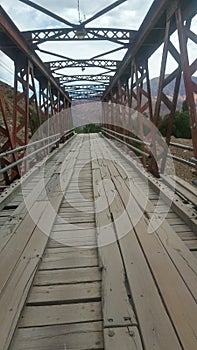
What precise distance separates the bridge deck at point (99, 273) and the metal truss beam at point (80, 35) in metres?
4.31

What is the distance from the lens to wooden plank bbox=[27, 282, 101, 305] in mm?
1913

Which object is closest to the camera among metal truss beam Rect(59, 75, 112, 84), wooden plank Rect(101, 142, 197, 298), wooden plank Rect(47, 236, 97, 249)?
wooden plank Rect(101, 142, 197, 298)

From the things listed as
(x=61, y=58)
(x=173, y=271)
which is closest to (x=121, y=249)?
(x=173, y=271)

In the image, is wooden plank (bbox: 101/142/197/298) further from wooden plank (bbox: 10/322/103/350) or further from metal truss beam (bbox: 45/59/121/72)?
metal truss beam (bbox: 45/59/121/72)

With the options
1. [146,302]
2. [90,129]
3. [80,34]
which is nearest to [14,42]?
[80,34]

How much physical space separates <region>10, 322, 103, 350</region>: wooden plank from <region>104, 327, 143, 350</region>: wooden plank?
52mm

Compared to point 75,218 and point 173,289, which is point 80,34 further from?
point 173,289

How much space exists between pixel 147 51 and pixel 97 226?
5.04 m

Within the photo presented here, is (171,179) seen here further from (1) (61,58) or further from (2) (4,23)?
(1) (61,58)

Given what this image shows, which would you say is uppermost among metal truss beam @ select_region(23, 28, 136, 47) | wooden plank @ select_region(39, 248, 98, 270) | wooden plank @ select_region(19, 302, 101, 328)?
metal truss beam @ select_region(23, 28, 136, 47)

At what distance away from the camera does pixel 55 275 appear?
7.33ft

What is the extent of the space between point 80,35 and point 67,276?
611 cm

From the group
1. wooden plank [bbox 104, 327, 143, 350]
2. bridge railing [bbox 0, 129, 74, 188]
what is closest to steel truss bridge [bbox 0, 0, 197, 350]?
wooden plank [bbox 104, 327, 143, 350]

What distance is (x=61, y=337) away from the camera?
5.27 feet
